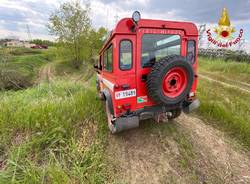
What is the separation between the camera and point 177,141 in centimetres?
297

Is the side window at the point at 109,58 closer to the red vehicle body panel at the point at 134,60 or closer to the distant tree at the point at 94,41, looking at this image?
the red vehicle body panel at the point at 134,60

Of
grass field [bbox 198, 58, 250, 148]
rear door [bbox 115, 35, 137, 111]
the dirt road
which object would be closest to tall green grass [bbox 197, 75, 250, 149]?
grass field [bbox 198, 58, 250, 148]

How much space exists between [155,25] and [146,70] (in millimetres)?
787

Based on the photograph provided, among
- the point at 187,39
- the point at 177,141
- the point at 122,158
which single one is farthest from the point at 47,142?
the point at 187,39

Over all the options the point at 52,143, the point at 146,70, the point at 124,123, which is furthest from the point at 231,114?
the point at 52,143

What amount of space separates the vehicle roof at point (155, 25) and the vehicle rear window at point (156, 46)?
0.16m

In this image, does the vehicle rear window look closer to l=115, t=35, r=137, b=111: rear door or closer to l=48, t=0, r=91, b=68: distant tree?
l=115, t=35, r=137, b=111: rear door

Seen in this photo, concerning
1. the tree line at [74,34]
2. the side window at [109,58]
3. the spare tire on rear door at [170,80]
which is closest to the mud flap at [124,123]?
the spare tire on rear door at [170,80]

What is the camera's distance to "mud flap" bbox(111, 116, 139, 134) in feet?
Result: 8.22

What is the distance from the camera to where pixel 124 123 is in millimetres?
2535

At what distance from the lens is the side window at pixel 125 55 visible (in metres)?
2.50

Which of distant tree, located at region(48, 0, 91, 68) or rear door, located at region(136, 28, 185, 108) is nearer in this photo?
rear door, located at region(136, 28, 185, 108)

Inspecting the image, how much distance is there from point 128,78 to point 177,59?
2.92ft

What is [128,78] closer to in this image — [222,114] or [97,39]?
[222,114]
